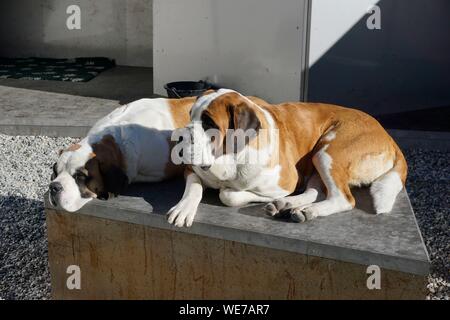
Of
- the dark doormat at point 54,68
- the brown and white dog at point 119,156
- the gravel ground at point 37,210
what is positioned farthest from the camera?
the dark doormat at point 54,68

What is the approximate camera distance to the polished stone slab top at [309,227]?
9.26 ft

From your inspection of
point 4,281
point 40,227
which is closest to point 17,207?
point 40,227

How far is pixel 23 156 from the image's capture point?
634 centimetres

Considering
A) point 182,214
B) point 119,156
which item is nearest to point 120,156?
point 119,156

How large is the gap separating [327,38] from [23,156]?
377 cm

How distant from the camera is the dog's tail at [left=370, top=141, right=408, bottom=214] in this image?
3.30 metres

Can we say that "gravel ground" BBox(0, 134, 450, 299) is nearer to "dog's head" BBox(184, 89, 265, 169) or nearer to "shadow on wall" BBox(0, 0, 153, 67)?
"dog's head" BBox(184, 89, 265, 169)

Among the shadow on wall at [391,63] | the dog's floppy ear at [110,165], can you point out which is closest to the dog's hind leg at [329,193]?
the dog's floppy ear at [110,165]

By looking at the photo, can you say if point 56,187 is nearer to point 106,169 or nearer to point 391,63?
point 106,169

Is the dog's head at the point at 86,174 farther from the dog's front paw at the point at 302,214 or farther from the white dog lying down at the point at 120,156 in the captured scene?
the dog's front paw at the point at 302,214

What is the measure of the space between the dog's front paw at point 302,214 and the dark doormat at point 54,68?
6.81 meters

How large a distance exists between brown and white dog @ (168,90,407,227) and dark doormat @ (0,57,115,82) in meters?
6.42

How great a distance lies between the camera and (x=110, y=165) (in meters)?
3.29
